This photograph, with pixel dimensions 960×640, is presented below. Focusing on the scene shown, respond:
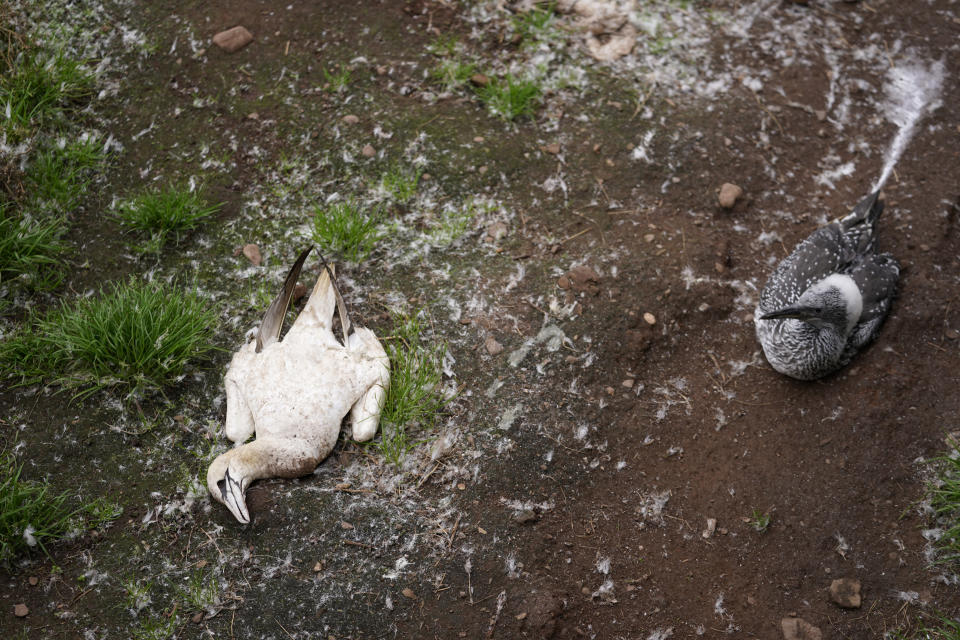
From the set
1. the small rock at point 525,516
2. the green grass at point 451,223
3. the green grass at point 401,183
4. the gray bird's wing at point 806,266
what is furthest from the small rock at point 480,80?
the small rock at point 525,516

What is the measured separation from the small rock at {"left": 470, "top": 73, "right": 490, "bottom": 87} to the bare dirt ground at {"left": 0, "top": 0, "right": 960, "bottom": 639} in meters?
0.20

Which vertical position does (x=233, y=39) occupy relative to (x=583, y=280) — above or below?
above

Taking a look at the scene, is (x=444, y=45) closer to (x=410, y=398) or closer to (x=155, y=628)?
(x=410, y=398)

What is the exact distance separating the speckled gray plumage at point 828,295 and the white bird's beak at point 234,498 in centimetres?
291

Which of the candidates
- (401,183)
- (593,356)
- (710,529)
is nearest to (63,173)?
(401,183)

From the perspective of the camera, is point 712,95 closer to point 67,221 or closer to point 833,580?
point 833,580

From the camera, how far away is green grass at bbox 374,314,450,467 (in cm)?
348

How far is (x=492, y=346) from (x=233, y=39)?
3.09m

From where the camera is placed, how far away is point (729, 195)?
14.4 ft

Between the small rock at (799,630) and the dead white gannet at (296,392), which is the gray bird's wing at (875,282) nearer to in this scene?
the small rock at (799,630)

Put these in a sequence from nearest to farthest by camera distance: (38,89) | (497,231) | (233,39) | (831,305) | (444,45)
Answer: (831,305) < (497,231) < (38,89) < (233,39) < (444,45)

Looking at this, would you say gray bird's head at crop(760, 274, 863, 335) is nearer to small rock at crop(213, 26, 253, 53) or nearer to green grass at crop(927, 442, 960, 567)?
green grass at crop(927, 442, 960, 567)

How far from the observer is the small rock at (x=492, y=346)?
379 cm

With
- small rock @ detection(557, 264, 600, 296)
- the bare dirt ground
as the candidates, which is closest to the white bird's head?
the bare dirt ground
